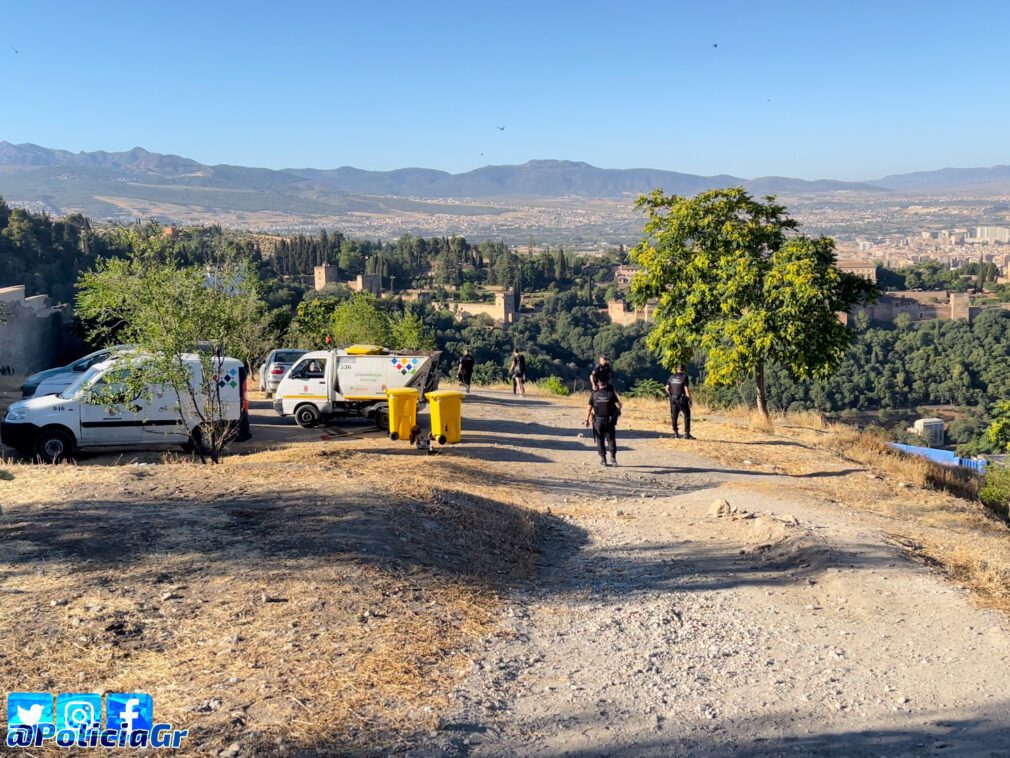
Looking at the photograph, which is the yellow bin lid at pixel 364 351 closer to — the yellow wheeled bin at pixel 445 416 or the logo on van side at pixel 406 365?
the logo on van side at pixel 406 365

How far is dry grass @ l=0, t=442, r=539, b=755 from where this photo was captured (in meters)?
5.18

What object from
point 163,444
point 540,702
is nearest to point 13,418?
point 163,444

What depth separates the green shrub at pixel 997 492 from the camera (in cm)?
1592

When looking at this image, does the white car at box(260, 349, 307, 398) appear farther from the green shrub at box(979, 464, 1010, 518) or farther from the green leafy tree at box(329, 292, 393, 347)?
the green shrub at box(979, 464, 1010, 518)

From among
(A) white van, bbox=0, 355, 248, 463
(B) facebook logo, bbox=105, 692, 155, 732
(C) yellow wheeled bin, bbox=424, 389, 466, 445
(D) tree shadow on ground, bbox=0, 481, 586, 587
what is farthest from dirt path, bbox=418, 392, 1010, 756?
(A) white van, bbox=0, 355, 248, 463

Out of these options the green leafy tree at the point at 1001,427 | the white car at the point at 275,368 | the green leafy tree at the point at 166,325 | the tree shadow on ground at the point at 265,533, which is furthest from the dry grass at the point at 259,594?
the white car at the point at 275,368

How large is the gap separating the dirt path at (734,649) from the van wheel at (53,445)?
8.06 meters

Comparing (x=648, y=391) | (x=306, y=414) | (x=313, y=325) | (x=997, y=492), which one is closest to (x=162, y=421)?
(x=306, y=414)

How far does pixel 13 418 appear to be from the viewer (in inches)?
551

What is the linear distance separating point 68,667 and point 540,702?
9.37 feet

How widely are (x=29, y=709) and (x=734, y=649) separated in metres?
4.61

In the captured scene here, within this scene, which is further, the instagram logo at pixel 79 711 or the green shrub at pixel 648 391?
the green shrub at pixel 648 391

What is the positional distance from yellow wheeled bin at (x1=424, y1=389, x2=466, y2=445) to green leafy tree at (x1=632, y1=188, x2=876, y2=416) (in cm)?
670

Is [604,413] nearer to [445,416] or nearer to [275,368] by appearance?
[445,416]
